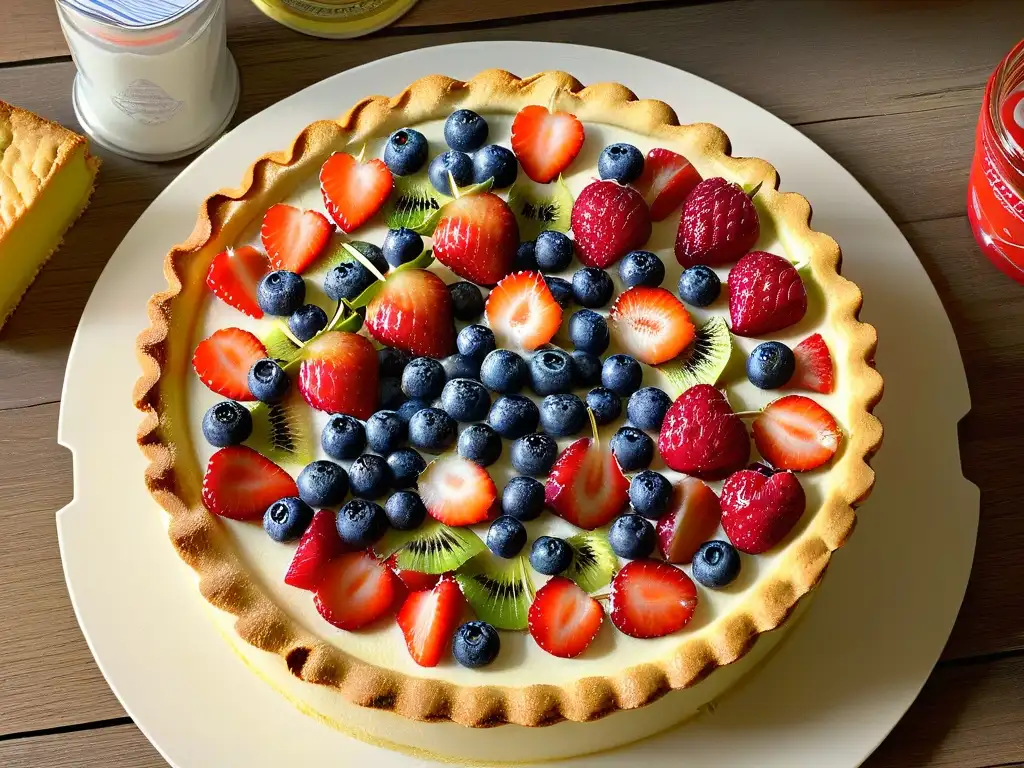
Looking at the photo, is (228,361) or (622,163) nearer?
(228,361)

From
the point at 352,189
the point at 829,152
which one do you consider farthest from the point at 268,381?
the point at 829,152

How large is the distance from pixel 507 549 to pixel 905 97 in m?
1.50

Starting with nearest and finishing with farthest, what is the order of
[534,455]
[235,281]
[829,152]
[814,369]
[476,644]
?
1. [476,644]
2. [534,455]
3. [814,369]
4. [235,281]
5. [829,152]

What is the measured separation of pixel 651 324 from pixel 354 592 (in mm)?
675

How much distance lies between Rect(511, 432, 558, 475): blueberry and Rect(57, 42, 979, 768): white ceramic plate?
0.51 metres

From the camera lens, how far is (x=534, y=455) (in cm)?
187

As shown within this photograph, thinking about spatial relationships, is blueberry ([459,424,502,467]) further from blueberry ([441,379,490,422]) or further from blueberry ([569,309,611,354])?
blueberry ([569,309,611,354])

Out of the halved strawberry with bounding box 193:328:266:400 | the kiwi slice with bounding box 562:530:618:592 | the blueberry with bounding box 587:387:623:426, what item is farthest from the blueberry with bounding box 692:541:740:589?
the halved strawberry with bounding box 193:328:266:400

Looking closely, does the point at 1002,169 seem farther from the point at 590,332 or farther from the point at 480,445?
the point at 480,445

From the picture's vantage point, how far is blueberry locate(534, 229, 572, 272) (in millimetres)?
2049

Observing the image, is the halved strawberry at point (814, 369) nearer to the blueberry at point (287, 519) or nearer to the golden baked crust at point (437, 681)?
the golden baked crust at point (437, 681)

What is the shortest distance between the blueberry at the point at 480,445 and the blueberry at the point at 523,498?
0.19ft

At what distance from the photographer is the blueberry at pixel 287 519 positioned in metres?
1.86

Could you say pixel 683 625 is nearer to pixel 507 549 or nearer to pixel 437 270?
pixel 507 549
